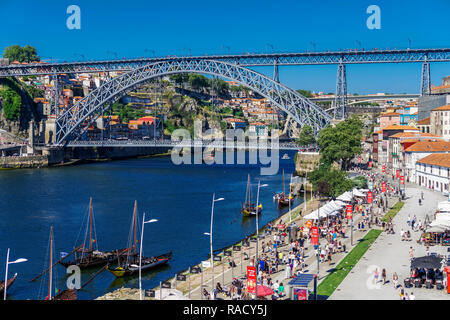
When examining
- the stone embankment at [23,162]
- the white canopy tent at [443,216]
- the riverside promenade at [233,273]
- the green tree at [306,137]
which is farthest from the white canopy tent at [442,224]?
the stone embankment at [23,162]

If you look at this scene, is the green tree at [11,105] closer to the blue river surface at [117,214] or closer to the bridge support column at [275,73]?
the blue river surface at [117,214]

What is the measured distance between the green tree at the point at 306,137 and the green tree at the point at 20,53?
8370cm

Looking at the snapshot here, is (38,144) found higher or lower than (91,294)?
higher

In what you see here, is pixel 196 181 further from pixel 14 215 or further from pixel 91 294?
pixel 91 294

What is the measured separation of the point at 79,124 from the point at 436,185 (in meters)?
62.9

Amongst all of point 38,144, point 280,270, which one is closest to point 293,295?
point 280,270

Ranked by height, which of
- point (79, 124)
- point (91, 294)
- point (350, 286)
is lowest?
point (91, 294)

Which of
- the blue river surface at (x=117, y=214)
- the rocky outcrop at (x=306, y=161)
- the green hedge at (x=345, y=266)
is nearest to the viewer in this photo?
the green hedge at (x=345, y=266)

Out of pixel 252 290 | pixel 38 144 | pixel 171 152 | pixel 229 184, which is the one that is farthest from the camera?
pixel 171 152

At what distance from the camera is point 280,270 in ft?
73.5

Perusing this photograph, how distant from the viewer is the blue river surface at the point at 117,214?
2575 cm

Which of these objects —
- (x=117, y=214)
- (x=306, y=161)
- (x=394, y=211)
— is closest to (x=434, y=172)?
(x=394, y=211)

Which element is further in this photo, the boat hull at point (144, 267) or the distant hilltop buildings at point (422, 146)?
the distant hilltop buildings at point (422, 146)

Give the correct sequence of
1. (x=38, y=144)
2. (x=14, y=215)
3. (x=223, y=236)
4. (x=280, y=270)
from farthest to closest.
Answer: (x=38, y=144) < (x=14, y=215) < (x=223, y=236) < (x=280, y=270)
